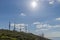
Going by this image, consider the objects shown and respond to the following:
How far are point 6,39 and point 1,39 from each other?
273 cm

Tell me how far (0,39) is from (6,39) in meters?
3.26

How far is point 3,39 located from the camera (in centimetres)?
7606

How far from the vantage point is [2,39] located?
75.9m

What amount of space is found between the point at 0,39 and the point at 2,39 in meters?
1.04

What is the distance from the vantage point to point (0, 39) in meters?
75.4

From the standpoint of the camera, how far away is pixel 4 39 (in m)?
77.1

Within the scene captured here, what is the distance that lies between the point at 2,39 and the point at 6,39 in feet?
7.31

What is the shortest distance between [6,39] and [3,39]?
5.88 ft

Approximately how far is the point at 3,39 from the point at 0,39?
1504 millimetres

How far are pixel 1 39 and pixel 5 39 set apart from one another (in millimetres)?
2052

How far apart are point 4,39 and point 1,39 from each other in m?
1.85

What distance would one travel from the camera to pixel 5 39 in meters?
76.7
